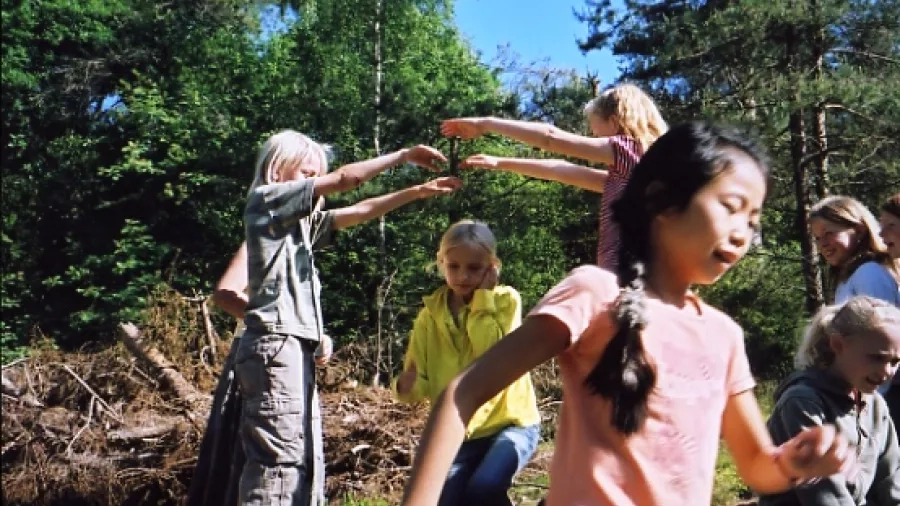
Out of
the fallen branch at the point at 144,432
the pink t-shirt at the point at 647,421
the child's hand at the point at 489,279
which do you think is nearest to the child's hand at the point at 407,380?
the child's hand at the point at 489,279

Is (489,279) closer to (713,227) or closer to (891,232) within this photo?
(891,232)

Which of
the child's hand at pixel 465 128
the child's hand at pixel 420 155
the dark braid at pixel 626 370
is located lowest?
the dark braid at pixel 626 370

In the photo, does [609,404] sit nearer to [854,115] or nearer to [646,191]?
[646,191]

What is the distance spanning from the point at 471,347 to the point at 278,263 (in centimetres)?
78

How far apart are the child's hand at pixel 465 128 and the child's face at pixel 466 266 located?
1.38 feet

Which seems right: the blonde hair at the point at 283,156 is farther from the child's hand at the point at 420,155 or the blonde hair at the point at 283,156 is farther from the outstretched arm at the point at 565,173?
the outstretched arm at the point at 565,173

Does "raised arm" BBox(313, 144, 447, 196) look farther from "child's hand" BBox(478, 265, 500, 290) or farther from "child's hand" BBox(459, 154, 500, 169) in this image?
"child's hand" BBox(478, 265, 500, 290)

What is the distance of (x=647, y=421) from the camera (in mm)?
1583

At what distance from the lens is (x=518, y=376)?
4.59 ft

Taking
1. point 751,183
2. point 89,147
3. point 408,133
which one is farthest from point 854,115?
point 89,147

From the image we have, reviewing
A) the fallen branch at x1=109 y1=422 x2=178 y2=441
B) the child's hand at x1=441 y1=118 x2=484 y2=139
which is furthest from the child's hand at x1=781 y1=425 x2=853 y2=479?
the fallen branch at x1=109 y1=422 x2=178 y2=441

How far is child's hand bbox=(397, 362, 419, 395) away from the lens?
12.3ft

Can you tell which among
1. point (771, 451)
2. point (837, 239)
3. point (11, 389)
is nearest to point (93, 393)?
point (11, 389)

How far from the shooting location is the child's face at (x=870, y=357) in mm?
3260
